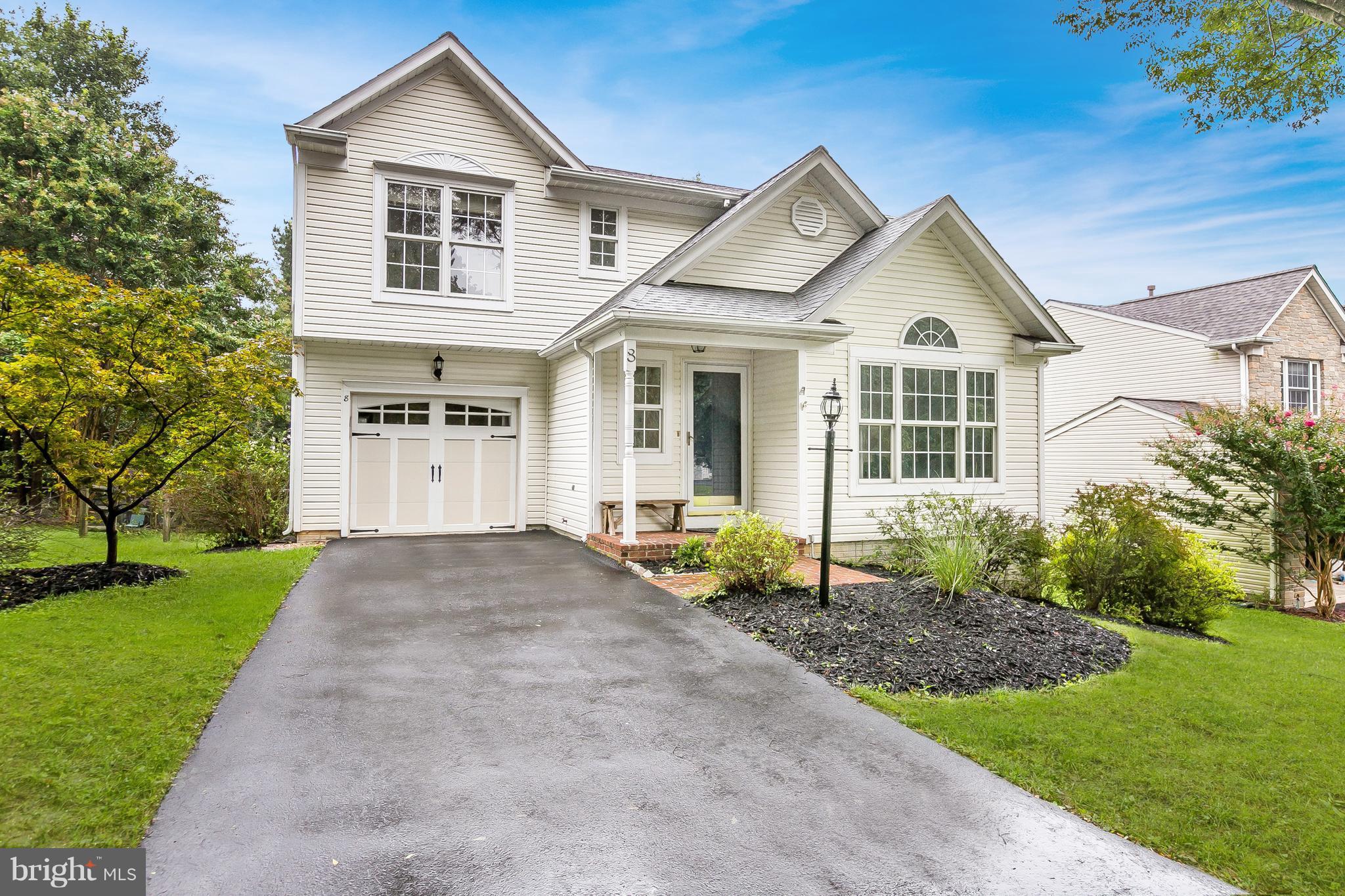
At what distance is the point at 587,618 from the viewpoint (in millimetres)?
6285

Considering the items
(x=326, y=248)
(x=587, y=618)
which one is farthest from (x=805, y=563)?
(x=326, y=248)

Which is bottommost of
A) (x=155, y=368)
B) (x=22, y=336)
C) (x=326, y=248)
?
(x=155, y=368)

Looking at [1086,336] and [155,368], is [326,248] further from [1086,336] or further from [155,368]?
[1086,336]

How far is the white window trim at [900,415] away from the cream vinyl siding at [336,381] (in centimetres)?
569

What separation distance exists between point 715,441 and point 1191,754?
7.83 meters

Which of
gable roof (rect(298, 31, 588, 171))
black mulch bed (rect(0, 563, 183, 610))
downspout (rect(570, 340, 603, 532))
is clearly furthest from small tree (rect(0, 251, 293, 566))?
gable roof (rect(298, 31, 588, 171))

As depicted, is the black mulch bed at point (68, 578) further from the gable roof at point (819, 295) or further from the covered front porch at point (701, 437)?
the gable roof at point (819, 295)

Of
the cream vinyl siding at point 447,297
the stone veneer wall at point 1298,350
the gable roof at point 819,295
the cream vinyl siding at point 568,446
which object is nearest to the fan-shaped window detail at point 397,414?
the cream vinyl siding at point 447,297

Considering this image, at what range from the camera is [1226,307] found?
18688 millimetres

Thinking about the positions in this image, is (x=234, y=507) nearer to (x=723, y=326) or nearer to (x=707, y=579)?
(x=707, y=579)

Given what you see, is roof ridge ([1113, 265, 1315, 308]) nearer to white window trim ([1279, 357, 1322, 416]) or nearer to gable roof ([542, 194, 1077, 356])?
white window trim ([1279, 357, 1322, 416])

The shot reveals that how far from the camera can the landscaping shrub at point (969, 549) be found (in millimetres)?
6438

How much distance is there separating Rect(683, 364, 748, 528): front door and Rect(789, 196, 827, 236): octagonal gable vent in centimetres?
261

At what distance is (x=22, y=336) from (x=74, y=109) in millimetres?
12315
